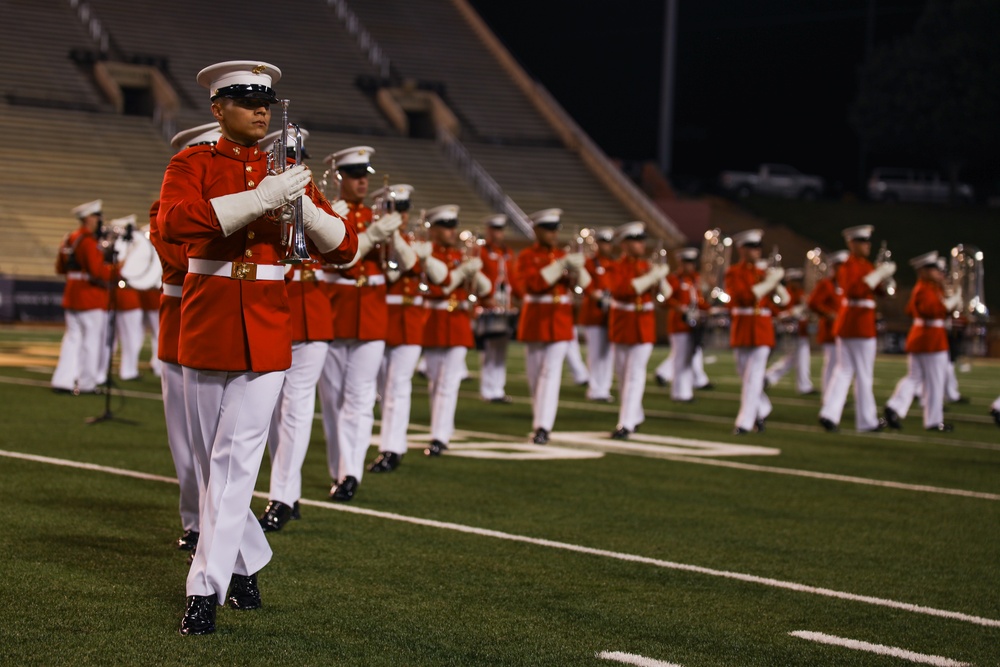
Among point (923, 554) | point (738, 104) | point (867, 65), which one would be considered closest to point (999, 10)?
point (867, 65)

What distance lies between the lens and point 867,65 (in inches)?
1734

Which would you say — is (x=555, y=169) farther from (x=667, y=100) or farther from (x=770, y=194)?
(x=770, y=194)

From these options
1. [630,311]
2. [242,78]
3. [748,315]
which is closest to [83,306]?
[630,311]

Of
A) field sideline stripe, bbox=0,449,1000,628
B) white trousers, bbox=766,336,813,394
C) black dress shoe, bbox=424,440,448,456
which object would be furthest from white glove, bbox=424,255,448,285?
white trousers, bbox=766,336,813,394

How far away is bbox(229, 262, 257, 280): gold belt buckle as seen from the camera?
5.04 metres

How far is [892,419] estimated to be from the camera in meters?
13.9

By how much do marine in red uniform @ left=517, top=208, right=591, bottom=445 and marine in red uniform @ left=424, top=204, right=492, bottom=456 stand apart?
3.15ft

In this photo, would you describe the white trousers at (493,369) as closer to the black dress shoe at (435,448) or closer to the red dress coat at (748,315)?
the red dress coat at (748,315)

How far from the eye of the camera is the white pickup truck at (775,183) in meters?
41.5

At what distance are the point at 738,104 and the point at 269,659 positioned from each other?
40679 millimetres

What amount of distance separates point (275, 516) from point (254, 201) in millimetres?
2602

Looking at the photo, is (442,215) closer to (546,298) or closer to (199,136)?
(546,298)

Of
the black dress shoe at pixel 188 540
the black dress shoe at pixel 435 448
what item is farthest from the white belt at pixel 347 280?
the black dress shoe at pixel 435 448

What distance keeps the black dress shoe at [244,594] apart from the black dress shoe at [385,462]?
385 centimetres
